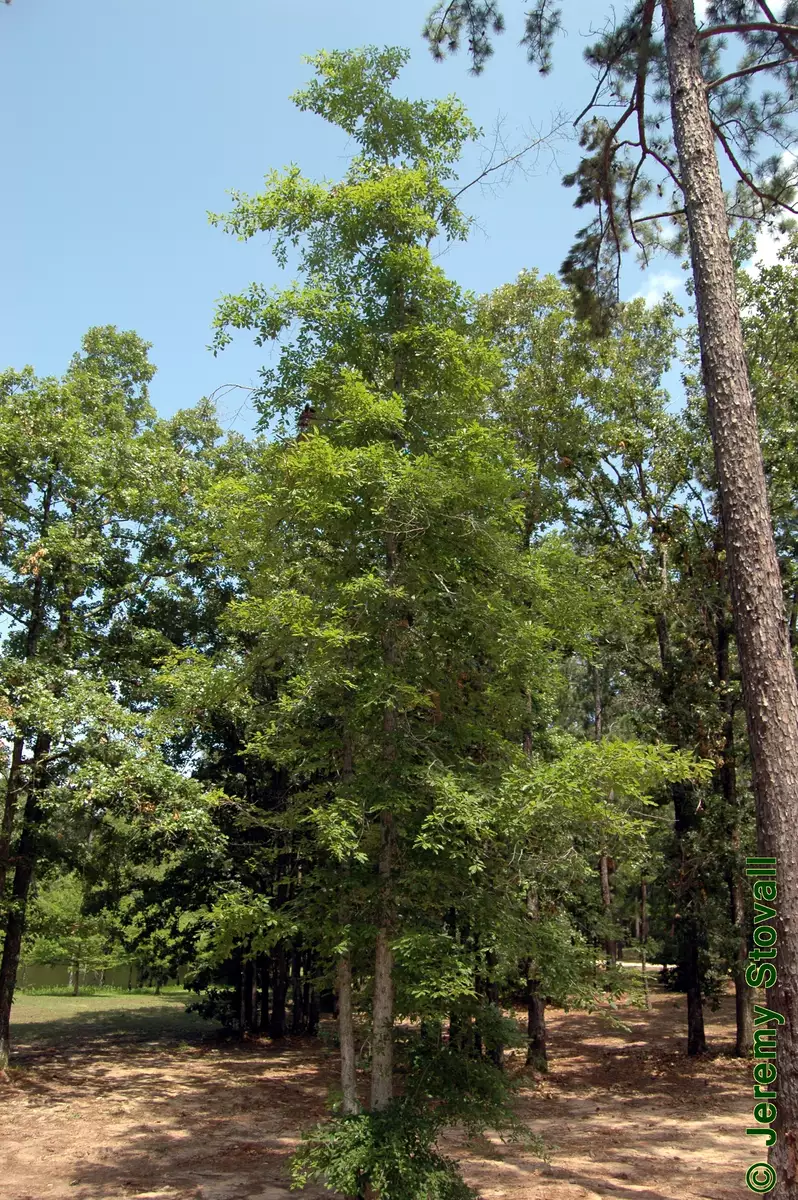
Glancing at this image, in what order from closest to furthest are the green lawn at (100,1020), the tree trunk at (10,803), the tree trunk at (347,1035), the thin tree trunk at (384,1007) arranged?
the thin tree trunk at (384,1007)
the tree trunk at (347,1035)
the tree trunk at (10,803)
the green lawn at (100,1020)

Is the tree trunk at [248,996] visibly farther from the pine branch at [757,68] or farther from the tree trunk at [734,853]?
the pine branch at [757,68]

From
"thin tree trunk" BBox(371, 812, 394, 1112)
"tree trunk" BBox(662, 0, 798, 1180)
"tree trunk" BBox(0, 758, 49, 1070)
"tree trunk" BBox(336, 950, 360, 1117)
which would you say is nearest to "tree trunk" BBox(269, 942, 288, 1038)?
"tree trunk" BBox(0, 758, 49, 1070)

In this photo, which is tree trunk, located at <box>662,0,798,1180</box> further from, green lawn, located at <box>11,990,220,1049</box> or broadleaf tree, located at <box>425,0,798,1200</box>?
green lawn, located at <box>11,990,220,1049</box>

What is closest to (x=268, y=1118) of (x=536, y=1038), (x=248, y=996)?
(x=536, y=1038)

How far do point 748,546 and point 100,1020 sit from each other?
76.4 feet

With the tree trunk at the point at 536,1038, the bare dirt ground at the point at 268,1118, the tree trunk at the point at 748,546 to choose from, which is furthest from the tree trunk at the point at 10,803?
the tree trunk at the point at 748,546

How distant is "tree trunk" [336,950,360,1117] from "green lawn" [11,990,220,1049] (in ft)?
43.7

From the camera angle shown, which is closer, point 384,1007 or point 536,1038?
point 384,1007

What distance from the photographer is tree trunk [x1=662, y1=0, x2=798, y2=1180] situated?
Result: 499 centimetres

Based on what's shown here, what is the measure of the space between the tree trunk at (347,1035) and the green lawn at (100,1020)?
1333 cm

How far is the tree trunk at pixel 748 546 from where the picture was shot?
4992 mm

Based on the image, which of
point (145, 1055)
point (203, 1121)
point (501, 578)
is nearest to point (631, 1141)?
point (203, 1121)

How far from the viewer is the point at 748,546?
Result: 5703 millimetres

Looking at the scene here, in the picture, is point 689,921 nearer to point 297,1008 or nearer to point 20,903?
point 297,1008
